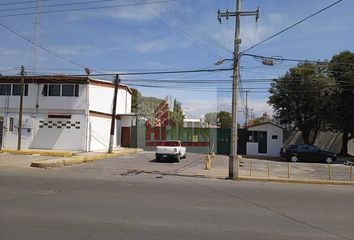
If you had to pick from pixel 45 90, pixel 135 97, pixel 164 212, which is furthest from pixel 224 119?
pixel 164 212

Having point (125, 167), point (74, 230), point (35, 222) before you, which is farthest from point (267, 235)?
point (125, 167)

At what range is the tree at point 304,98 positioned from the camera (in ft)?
131

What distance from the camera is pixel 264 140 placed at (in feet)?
143

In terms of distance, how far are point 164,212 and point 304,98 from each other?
3267 centimetres

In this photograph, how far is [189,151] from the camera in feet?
143

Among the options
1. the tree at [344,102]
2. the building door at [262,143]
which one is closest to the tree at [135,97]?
the building door at [262,143]

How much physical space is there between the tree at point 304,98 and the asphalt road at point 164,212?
24993 millimetres

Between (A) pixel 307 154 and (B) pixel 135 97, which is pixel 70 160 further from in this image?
(B) pixel 135 97

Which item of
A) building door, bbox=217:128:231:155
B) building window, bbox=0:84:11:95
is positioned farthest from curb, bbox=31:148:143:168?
building window, bbox=0:84:11:95

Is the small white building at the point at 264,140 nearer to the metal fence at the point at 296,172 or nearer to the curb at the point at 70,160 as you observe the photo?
the curb at the point at 70,160

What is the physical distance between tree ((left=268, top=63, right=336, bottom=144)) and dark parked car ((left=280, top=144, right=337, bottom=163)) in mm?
4517

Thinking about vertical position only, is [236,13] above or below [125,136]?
above

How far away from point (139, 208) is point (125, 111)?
114 ft

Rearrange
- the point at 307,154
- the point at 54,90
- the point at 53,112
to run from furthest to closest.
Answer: the point at 307,154
the point at 54,90
the point at 53,112
